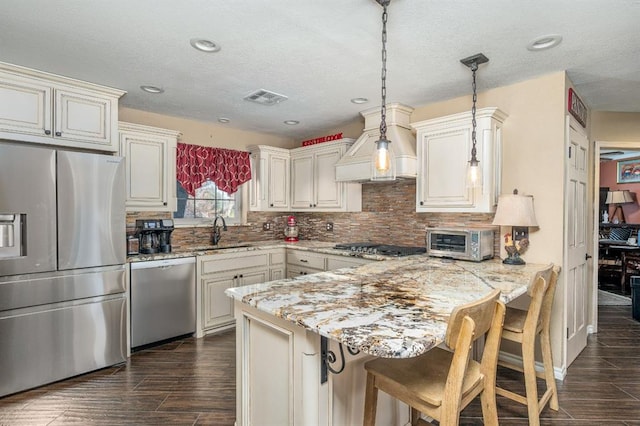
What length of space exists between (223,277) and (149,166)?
140cm

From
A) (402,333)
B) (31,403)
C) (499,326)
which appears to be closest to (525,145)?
(499,326)

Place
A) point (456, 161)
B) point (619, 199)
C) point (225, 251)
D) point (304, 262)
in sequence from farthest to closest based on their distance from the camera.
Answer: point (619, 199) < point (304, 262) < point (225, 251) < point (456, 161)

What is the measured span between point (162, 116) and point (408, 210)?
2968mm

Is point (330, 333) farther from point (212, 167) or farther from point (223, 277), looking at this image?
point (212, 167)

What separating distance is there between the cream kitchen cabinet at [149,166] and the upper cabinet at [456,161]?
255cm

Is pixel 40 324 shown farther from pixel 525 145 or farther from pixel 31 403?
pixel 525 145

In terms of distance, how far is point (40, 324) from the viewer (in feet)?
8.67

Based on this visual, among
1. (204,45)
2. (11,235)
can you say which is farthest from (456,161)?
(11,235)

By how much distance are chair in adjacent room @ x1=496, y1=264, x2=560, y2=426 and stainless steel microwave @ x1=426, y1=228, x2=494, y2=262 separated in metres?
0.65

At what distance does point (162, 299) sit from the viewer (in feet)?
11.2

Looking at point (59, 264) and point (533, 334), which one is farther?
point (59, 264)

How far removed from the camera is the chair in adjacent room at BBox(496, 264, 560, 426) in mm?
1938

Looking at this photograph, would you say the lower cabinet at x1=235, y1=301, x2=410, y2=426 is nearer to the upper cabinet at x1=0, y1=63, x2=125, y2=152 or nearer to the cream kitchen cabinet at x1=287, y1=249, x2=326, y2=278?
the cream kitchen cabinet at x1=287, y1=249, x2=326, y2=278

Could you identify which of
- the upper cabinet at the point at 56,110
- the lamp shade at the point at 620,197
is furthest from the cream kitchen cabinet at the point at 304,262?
the lamp shade at the point at 620,197
